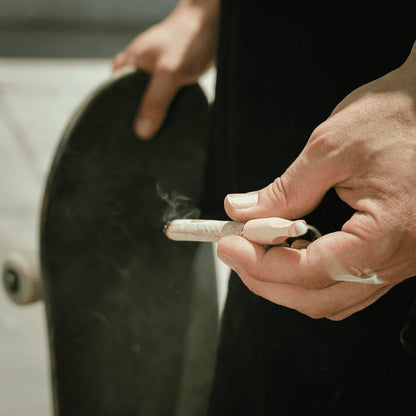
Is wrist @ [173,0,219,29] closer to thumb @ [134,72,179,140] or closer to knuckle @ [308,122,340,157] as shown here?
thumb @ [134,72,179,140]

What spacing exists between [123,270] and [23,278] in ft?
0.59

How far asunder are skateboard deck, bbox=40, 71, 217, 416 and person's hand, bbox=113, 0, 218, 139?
19 mm

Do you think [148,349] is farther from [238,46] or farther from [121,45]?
[121,45]

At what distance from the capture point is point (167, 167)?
2.70ft

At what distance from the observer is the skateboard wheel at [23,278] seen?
862mm

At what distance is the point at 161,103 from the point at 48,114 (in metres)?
2.54

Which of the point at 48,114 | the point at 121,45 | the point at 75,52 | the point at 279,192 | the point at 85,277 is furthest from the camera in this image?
the point at 121,45

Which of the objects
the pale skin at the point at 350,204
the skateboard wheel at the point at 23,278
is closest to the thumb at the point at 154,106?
the skateboard wheel at the point at 23,278

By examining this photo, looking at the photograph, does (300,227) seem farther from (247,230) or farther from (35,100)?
(35,100)

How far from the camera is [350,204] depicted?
44cm

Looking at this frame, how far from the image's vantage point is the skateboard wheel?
2.83ft

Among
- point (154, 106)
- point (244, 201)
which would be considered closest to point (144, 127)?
point (154, 106)

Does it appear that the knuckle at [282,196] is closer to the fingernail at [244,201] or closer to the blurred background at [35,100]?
the fingernail at [244,201]

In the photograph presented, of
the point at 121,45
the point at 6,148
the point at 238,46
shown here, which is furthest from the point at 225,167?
the point at 121,45
